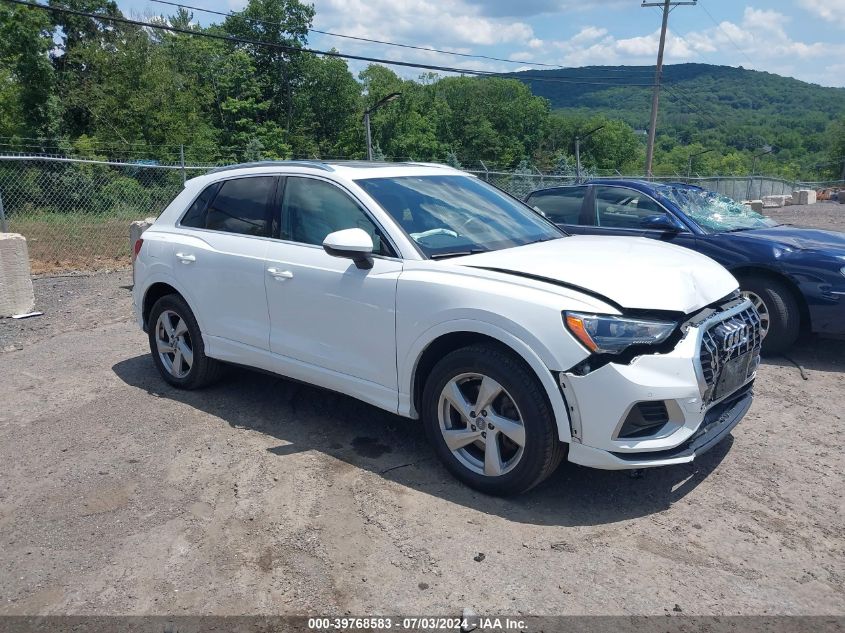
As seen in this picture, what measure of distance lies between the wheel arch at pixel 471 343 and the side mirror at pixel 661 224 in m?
3.91

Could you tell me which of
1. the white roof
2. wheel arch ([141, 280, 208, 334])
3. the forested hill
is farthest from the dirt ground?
the forested hill

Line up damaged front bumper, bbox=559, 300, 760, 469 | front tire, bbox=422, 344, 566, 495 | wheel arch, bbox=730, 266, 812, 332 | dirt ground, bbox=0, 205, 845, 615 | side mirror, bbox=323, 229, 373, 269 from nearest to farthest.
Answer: dirt ground, bbox=0, 205, 845, 615 < damaged front bumper, bbox=559, 300, 760, 469 < front tire, bbox=422, 344, 566, 495 < side mirror, bbox=323, 229, 373, 269 < wheel arch, bbox=730, 266, 812, 332

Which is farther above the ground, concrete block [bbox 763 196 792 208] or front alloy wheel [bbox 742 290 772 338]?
front alloy wheel [bbox 742 290 772 338]

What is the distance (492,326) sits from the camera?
11.2 ft

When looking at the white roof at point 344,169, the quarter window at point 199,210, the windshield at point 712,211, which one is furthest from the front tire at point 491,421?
the windshield at point 712,211

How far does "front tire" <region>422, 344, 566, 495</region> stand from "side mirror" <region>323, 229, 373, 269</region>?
77cm

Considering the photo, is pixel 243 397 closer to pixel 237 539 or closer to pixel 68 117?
pixel 237 539

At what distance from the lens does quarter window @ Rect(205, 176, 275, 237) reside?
15.5 feet

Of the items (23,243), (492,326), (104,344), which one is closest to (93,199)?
(23,243)

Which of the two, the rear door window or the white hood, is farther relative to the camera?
the rear door window

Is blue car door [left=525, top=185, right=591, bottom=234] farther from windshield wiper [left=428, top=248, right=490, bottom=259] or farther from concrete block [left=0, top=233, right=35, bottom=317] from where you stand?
concrete block [left=0, top=233, right=35, bottom=317]

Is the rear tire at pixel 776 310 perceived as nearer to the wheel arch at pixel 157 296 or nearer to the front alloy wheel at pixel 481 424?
the front alloy wheel at pixel 481 424

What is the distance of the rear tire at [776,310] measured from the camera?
589cm

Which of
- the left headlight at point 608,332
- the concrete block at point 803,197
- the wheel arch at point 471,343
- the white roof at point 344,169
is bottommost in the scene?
the concrete block at point 803,197
